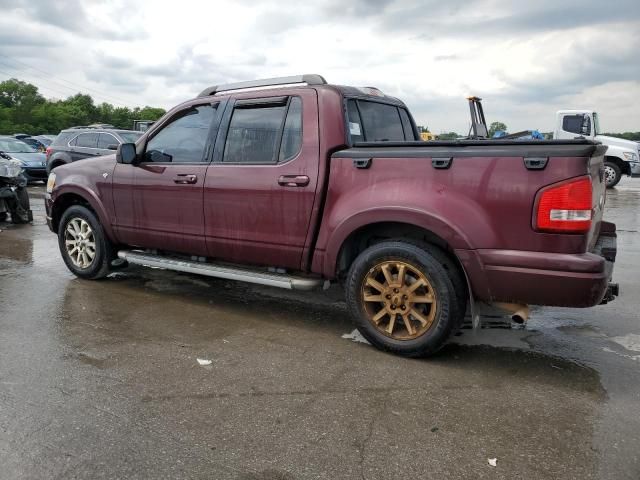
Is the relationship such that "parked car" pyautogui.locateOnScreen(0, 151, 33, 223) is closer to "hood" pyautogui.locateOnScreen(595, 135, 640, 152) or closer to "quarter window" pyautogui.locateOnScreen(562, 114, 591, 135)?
"quarter window" pyautogui.locateOnScreen(562, 114, 591, 135)

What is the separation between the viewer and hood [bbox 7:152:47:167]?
667 inches

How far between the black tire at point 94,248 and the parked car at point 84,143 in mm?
7908

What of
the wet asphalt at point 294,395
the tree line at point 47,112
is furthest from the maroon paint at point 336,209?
the tree line at point 47,112

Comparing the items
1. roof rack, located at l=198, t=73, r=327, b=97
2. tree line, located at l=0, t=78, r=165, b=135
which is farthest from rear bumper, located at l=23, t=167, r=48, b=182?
tree line, located at l=0, t=78, r=165, b=135

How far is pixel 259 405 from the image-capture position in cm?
312

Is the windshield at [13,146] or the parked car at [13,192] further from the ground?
the windshield at [13,146]

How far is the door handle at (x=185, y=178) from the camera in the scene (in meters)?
4.70

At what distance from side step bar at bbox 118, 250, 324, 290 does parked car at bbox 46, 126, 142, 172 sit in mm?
8827

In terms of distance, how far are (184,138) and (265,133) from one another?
95 cm

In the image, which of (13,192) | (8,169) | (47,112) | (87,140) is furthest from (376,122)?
(47,112)

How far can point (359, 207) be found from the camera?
383cm

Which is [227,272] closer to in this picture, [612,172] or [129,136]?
[129,136]

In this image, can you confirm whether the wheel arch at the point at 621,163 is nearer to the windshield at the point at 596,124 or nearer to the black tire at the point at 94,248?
the windshield at the point at 596,124

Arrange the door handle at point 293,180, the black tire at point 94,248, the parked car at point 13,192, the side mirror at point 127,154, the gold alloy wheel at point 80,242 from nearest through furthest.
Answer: the door handle at point 293,180, the side mirror at point 127,154, the black tire at point 94,248, the gold alloy wheel at point 80,242, the parked car at point 13,192
